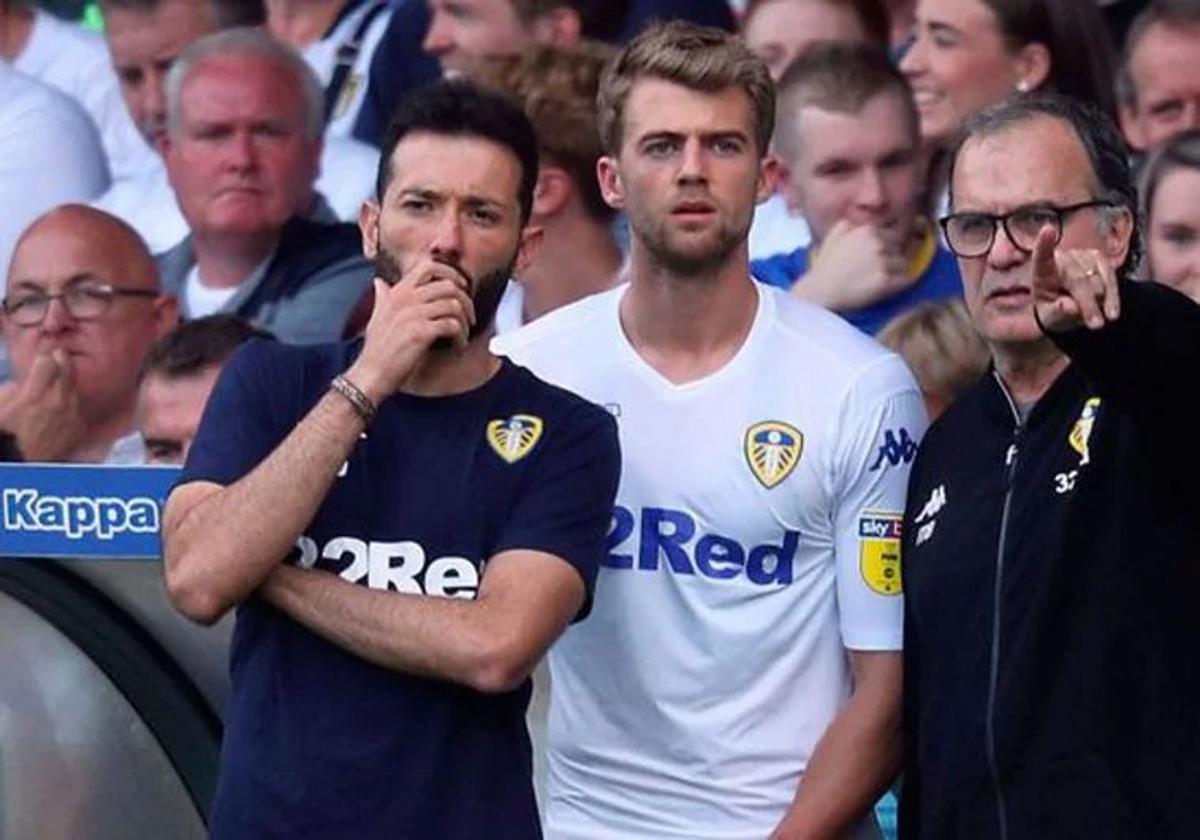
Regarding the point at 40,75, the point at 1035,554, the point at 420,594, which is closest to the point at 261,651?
the point at 420,594

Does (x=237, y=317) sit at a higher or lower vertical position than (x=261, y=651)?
higher

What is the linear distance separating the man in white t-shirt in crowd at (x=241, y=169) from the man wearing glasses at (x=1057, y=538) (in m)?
2.60

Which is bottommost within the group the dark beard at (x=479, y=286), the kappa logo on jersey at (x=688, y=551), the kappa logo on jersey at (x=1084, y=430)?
the kappa logo on jersey at (x=688, y=551)

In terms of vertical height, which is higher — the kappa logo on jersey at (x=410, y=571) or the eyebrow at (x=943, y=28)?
the eyebrow at (x=943, y=28)

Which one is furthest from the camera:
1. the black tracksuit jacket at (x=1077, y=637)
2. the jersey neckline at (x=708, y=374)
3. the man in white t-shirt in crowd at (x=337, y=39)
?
the man in white t-shirt in crowd at (x=337, y=39)

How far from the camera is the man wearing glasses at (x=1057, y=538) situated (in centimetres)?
426

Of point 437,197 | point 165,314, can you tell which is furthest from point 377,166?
point 437,197

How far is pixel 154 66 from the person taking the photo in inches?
306

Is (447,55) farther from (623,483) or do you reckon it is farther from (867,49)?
(623,483)

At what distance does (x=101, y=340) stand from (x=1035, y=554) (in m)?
2.98

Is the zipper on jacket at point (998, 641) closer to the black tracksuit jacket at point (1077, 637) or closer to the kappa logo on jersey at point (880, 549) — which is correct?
the black tracksuit jacket at point (1077, 637)

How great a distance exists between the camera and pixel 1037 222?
463cm

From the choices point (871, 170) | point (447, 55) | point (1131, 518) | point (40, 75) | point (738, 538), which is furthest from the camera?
point (40, 75)

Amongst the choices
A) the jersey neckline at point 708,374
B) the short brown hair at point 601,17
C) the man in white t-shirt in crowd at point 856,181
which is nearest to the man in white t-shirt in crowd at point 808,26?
the short brown hair at point 601,17
